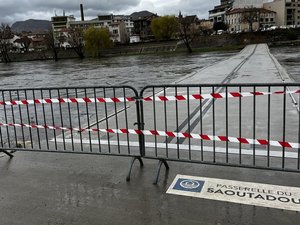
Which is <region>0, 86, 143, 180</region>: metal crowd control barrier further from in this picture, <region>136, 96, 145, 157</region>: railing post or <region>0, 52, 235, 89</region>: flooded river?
<region>0, 52, 235, 89</region>: flooded river

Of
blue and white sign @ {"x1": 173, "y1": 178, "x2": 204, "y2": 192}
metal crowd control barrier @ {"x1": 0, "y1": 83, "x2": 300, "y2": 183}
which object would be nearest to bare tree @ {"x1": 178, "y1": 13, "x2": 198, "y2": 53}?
metal crowd control barrier @ {"x1": 0, "y1": 83, "x2": 300, "y2": 183}

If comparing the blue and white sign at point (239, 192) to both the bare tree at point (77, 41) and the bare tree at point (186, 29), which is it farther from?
the bare tree at point (77, 41)

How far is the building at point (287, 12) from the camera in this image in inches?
Answer: 5108

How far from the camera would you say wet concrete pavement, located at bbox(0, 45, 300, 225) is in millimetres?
3750

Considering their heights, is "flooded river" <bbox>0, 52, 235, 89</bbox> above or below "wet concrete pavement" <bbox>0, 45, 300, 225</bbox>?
below

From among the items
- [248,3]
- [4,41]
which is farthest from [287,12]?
[4,41]

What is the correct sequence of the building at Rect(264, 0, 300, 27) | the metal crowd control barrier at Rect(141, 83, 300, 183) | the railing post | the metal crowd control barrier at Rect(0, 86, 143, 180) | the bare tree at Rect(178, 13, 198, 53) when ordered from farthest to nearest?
1. the building at Rect(264, 0, 300, 27)
2. the bare tree at Rect(178, 13, 198, 53)
3. the metal crowd control barrier at Rect(0, 86, 143, 180)
4. the railing post
5. the metal crowd control barrier at Rect(141, 83, 300, 183)

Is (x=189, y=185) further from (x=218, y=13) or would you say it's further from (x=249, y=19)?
(x=218, y=13)

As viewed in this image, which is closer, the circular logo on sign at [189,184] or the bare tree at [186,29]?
the circular logo on sign at [189,184]

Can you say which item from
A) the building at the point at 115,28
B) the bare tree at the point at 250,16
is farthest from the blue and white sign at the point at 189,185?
the building at the point at 115,28

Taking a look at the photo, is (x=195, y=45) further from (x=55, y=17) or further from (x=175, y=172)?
(x=55, y=17)

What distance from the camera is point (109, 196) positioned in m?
4.33

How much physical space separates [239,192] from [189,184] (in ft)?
2.21

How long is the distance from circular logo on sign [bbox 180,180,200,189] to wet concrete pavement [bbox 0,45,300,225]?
20 centimetres
